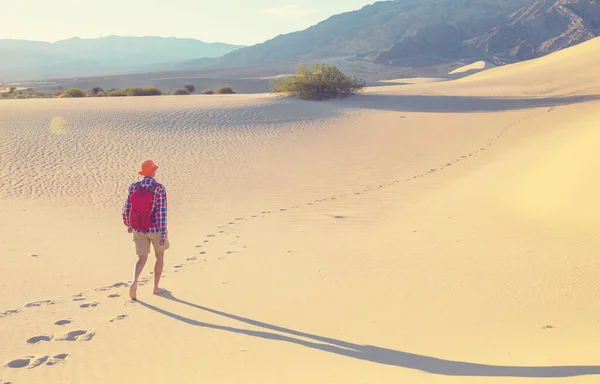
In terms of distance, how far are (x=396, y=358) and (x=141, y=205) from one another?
2.88 m

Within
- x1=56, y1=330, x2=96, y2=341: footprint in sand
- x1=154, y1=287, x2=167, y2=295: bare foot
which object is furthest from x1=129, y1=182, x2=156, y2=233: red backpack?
x1=56, y1=330, x2=96, y2=341: footprint in sand

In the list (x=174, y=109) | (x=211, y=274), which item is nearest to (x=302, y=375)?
(x=211, y=274)

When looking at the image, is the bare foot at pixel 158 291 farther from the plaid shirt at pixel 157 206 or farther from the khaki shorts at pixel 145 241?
the plaid shirt at pixel 157 206

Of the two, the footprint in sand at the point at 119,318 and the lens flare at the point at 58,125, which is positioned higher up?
the lens flare at the point at 58,125

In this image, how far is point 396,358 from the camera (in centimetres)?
434

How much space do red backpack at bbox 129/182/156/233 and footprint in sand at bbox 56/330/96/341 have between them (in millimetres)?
1142

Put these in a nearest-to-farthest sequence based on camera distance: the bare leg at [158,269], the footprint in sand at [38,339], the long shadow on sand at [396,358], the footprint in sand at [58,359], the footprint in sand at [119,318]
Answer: the long shadow on sand at [396,358] → the footprint in sand at [58,359] → the footprint in sand at [38,339] → the footprint in sand at [119,318] → the bare leg at [158,269]

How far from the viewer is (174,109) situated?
74.4 ft

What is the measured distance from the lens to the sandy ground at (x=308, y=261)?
441cm

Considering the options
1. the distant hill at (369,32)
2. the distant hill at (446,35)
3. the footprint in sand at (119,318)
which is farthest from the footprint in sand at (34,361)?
the distant hill at (369,32)

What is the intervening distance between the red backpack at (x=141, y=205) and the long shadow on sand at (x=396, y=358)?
0.90 metres

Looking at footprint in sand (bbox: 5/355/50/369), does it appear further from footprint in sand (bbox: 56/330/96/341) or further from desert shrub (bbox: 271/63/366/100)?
desert shrub (bbox: 271/63/366/100)

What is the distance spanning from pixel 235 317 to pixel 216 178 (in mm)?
8299

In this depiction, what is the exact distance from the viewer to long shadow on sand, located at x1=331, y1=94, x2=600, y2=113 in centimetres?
2555
